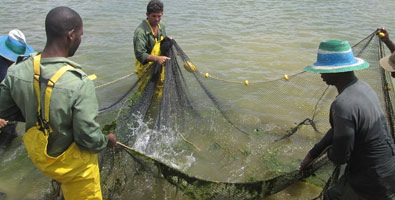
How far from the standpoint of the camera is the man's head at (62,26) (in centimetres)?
197

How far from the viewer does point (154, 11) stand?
4.32 metres

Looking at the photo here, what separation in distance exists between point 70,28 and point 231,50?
7.26 metres

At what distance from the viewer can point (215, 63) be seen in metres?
8.02

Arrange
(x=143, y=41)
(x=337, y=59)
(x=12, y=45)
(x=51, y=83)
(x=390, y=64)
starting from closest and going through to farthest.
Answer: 1. (x=51, y=83)
2. (x=337, y=59)
3. (x=390, y=64)
4. (x=12, y=45)
5. (x=143, y=41)

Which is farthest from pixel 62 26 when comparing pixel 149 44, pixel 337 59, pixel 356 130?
pixel 149 44

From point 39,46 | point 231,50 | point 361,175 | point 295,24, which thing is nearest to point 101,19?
point 39,46

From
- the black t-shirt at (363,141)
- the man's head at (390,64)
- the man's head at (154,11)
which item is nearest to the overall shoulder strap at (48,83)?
the black t-shirt at (363,141)

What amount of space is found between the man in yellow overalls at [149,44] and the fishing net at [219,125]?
107 millimetres

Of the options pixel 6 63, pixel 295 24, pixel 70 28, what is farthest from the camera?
pixel 295 24

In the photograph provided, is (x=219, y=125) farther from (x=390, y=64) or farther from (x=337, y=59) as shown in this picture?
(x=337, y=59)

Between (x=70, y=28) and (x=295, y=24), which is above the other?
(x=70, y=28)

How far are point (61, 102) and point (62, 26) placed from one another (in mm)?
512

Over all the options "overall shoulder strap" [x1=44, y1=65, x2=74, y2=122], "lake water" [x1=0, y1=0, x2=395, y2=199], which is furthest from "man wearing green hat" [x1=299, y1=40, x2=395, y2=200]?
"lake water" [x1=0, y1=0, x2=395, y2=199]

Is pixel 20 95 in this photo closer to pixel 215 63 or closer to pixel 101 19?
pixel 215 63
